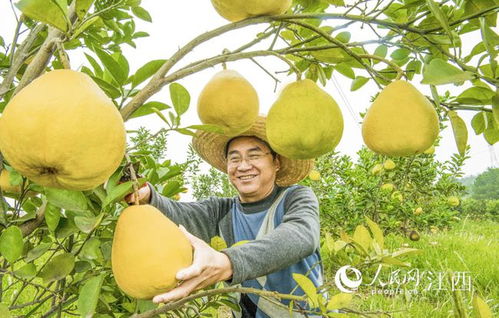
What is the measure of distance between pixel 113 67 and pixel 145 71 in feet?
0.23

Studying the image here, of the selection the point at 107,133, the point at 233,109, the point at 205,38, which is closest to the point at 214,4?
the point at 205,38

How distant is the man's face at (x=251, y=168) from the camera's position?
2162mm

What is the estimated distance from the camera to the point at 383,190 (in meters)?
4.85

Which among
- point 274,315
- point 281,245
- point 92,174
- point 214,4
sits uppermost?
point 214,4

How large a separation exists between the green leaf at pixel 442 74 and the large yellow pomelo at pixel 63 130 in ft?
1.56

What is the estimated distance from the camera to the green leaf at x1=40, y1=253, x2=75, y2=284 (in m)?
0.92

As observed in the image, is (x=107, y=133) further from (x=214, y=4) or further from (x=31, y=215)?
(x=31, y=215)

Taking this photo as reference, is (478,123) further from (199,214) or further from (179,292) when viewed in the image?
(199,214)

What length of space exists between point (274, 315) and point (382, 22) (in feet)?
4.48

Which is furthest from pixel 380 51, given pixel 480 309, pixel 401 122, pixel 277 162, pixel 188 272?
pixel 277 162

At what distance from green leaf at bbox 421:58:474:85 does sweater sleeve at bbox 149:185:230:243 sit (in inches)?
49.2

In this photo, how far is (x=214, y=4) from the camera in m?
0.78

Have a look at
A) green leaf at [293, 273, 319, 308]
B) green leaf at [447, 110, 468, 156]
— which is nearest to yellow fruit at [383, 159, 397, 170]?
green leaf at [447, 110, 468, 156]

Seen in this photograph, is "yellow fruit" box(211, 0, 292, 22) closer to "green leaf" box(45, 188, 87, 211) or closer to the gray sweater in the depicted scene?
"green leaf" box(45, 188, 87, 211)
